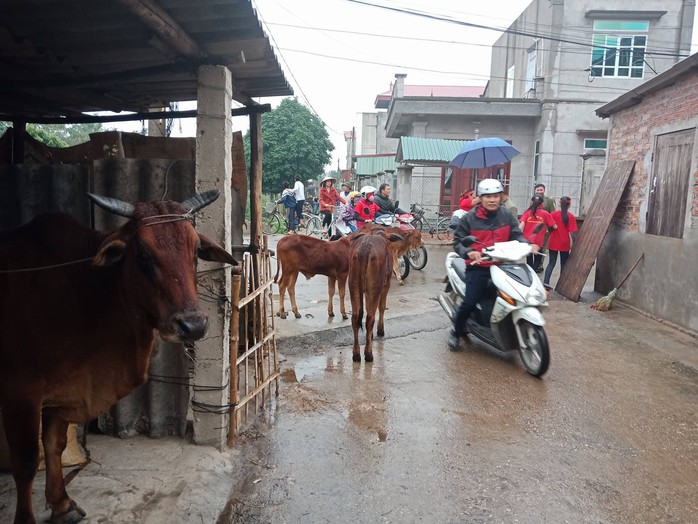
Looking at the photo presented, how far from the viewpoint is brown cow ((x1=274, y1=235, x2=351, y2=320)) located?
23.2 feet

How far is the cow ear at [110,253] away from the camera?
2.46 metres

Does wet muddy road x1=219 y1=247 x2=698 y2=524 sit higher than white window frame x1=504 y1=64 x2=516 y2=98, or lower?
lower

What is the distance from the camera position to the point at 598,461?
3686 mm

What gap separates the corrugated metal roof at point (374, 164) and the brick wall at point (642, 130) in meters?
16.1

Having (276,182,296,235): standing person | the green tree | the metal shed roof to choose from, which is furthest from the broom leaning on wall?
the green tree

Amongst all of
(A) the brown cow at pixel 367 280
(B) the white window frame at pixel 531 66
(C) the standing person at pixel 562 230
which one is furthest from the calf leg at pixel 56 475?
(B) the white window frame at pixel 531 66

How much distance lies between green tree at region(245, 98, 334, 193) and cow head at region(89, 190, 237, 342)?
93.0 ft

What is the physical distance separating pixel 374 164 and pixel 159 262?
83.2ft

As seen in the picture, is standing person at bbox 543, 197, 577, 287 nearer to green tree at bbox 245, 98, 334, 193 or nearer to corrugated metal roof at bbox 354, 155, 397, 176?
corrugated metal roof at bbox 354, 155, 397, 176

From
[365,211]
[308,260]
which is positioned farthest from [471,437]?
[365,211]

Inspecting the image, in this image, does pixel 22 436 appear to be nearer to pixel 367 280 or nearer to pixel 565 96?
pixel 367 280

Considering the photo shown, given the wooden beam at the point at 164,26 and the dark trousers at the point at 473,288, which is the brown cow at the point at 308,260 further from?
the wooden beam at the point at 164,26

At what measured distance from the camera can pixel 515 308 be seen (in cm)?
523

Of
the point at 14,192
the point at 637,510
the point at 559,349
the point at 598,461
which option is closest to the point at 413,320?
the point at 559,349
